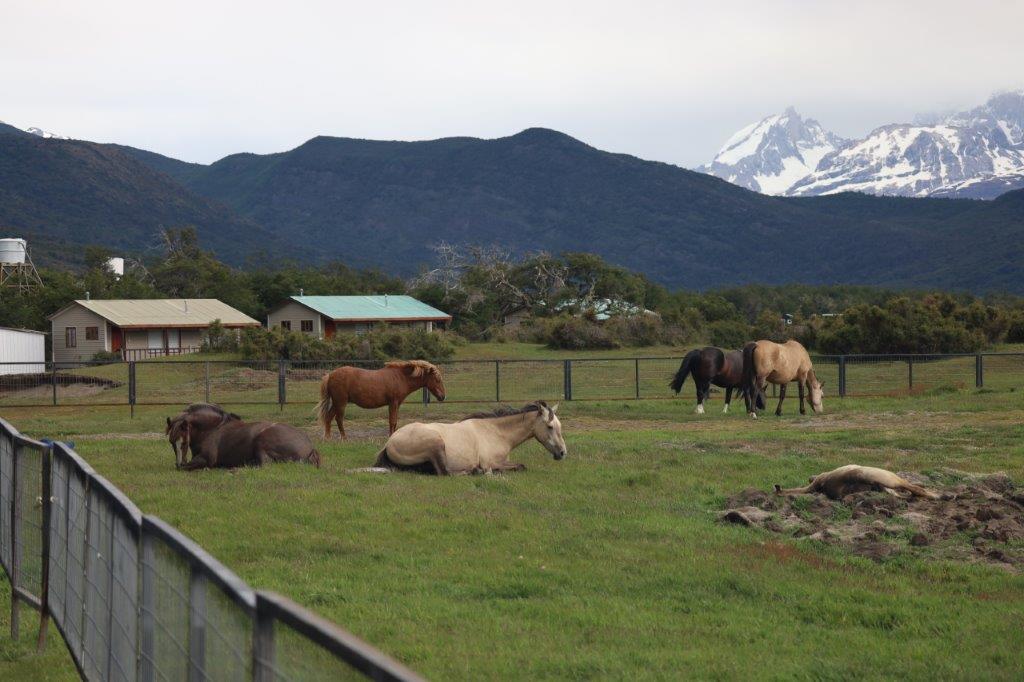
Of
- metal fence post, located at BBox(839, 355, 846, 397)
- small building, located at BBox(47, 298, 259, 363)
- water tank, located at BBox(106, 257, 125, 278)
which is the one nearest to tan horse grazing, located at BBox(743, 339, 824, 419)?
metal fence post, located at BBox(839, 355, 846, 397)

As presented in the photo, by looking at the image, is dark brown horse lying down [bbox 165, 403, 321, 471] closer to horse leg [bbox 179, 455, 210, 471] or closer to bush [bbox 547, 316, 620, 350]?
horse leg [bbox 179, 455, 210, 471]

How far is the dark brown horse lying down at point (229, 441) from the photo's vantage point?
13.7 m

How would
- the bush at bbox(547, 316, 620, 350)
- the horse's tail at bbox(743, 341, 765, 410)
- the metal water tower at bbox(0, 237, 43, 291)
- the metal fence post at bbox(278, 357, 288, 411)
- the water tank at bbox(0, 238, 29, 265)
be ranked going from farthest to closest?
the water tank at bbox(0, 238, 29, 265) → the metal water tower at bbox(0, 237, 43, 291) → the bush at bbox(547, 316, 620, 350) → the metal fence post at bbox(278, 357, 288, 411) → the horse's tail at bbox(743, 341, 765, 410)

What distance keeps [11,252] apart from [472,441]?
8626 cm

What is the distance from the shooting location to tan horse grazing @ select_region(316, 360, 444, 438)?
59.1 ft

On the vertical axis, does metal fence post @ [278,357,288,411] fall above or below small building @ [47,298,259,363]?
below

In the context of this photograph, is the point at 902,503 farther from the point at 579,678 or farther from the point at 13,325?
the point at 13,325

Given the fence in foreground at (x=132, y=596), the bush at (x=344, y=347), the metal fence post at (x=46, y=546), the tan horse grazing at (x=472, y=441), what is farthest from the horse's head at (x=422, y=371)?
the bush at (x=344, y=347)

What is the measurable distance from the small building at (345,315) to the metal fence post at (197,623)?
225 feet

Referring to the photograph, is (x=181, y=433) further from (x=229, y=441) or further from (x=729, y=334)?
(x=729, y=334)

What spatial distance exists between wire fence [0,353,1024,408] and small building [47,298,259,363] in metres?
28.5

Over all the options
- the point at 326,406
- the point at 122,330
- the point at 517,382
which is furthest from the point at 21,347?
the point at 326,406

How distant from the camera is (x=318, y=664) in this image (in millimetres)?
2674

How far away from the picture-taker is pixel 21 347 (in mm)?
56625
